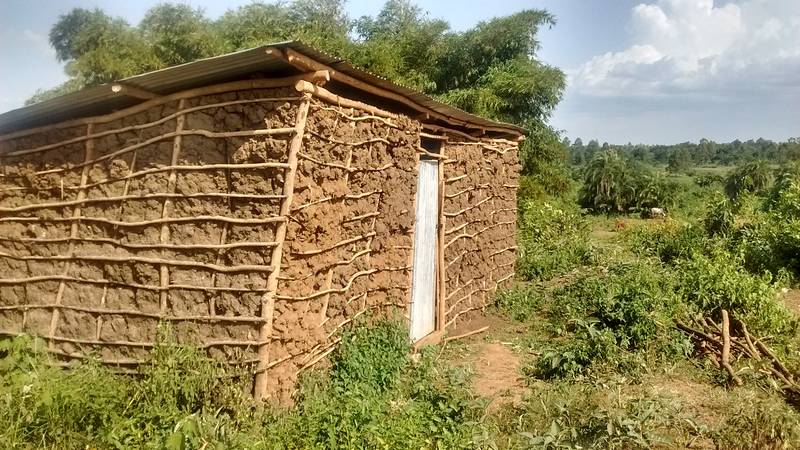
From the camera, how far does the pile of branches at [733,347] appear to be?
5617 millimetres

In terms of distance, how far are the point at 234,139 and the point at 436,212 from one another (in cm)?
319

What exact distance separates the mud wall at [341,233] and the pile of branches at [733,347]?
10.4ft

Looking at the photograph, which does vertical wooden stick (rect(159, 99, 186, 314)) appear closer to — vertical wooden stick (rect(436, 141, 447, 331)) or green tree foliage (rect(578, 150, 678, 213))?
vertical wooden stick (rect(436, 141, 447, 331))

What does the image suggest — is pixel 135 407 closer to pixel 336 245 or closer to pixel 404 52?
pixel 336 245

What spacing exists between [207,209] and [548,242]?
351 inches

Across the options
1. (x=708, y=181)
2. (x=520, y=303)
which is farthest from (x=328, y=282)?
(x=708, y=181)

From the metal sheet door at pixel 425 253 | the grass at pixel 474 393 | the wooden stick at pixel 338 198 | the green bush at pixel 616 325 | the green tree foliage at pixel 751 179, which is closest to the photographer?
the grass at pixel 474 393

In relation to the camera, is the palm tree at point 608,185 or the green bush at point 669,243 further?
the palm tree at point 608,185

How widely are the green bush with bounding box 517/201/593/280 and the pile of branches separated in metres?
3.33

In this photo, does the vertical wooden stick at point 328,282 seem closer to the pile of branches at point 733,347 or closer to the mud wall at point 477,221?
the mud wall at point 477,221

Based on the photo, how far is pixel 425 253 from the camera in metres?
6.86

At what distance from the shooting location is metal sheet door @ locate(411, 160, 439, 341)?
21.8ft

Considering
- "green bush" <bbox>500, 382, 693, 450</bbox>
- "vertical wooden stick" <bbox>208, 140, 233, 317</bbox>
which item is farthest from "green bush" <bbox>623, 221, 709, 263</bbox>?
"vertical wooden stick" <bbox>208, 140, 233, 317</bbox>

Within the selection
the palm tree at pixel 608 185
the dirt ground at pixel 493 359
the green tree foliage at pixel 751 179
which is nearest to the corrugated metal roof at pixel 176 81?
the dirt ground at pixel 493 359
